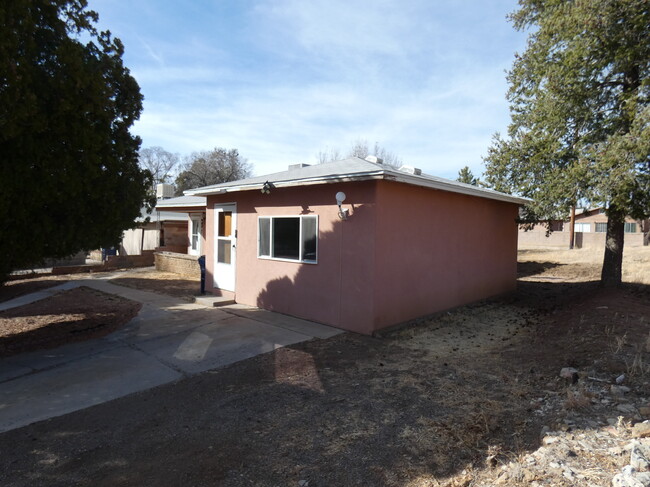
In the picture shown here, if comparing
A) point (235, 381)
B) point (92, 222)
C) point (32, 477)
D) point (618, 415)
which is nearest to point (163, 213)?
point (92, 222)

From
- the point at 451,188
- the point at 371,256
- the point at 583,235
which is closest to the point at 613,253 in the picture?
the point at 451,188

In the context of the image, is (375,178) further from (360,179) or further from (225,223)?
(225,223)

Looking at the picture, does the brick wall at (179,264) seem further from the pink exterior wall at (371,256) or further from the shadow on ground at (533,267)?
the shadow on ground at (533,267)

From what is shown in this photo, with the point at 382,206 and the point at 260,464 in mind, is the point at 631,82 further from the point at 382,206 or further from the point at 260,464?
the point at 260,464

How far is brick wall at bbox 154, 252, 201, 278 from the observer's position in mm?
14570

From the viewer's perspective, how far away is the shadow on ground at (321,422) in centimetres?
321

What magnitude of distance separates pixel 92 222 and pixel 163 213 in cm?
1517

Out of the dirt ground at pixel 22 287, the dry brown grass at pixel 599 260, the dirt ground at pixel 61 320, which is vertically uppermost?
the dry brown grass at pixel 599 260

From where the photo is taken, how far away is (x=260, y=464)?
328cm

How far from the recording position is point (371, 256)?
7.01 meters

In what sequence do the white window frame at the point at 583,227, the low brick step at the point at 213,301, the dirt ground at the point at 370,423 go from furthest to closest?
the white window frame at the point at 583,227, the low brick step at the point at 213,301, the dirt ground at the point at 370,423

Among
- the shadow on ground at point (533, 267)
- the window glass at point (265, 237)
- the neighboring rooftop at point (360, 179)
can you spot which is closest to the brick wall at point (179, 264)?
the neighboring rooftop at point (360, 179)

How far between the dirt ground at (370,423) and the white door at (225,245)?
4263 mm

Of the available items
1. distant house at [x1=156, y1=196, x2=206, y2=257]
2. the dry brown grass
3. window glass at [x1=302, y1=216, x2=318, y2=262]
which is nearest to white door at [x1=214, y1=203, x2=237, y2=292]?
window glass at [x1=302, y1=216, x2=318, y2=262]
